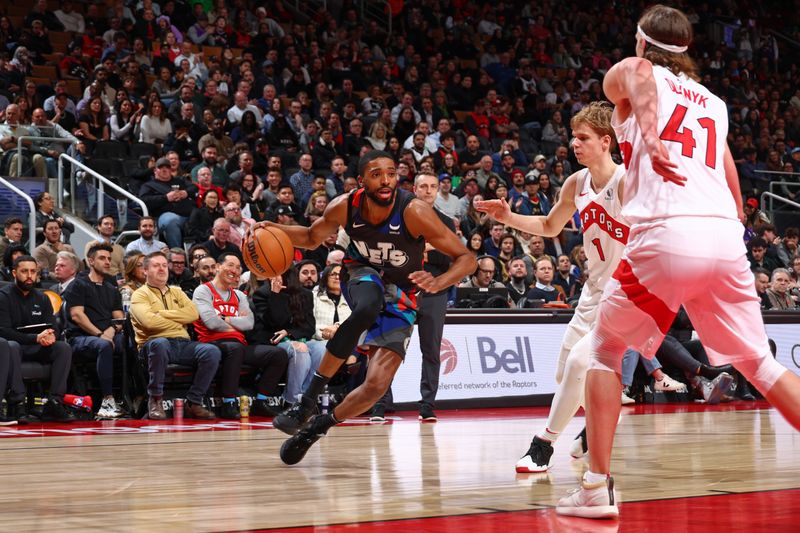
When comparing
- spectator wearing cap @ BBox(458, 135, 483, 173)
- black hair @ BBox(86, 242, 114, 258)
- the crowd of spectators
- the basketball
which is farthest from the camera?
spectator wearing cap @ BBox(458, 135, 483, 173)

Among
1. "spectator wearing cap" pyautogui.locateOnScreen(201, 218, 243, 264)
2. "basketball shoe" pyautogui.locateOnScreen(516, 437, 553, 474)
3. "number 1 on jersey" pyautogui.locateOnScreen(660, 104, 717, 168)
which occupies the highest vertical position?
"number 1 on jersey" pyautogui.locateOnScreen(660, 104, 717, 168)

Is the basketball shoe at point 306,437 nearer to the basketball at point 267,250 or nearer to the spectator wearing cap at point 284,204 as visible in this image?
the basketball at point 267,250

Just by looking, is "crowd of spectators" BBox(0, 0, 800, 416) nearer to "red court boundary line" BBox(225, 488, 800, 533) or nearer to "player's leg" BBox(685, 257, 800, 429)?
"red court boundary line" BBox(225, 488, 800, 533)

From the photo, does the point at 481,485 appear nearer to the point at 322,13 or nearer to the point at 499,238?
the point at 499,238

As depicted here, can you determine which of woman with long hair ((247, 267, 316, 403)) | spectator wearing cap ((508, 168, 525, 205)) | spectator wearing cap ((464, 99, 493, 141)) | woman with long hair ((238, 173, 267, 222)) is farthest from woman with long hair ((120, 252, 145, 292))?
spectator wearing cap ((464, 99, 493, 141))

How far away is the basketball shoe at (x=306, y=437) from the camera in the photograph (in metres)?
5.74

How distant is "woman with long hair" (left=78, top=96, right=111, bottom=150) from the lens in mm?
14188

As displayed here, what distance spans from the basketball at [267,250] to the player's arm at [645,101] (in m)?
2.71

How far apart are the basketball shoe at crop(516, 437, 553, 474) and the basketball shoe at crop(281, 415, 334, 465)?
1.07 meters

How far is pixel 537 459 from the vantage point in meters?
5.73

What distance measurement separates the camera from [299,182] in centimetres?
1455

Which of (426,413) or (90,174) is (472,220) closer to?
(90,174)

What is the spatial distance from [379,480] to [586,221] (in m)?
1.83

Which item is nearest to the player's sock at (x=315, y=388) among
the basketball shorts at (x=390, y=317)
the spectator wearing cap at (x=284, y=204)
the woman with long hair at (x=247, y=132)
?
the basketball shorts at (x=390, y=317)
